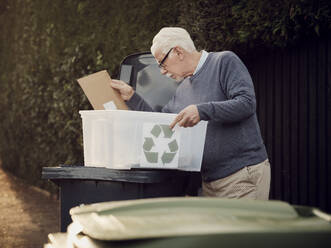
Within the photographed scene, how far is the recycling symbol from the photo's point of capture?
3.64 m

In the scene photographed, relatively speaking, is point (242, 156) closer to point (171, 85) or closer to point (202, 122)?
point (202, 122)

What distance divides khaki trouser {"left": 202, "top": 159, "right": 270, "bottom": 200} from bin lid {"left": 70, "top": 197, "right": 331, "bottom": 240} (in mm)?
1284

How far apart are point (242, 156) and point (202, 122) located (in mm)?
319

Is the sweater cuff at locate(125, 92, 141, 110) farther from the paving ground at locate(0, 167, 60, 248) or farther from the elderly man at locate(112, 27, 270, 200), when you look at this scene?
the paving ground at locate(0, 167, 60, 248)

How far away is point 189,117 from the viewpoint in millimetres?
3420

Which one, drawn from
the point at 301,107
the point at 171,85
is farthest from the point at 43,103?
the point at 301,107

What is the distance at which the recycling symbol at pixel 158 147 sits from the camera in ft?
11.9

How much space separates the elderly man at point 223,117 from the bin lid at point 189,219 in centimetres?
118

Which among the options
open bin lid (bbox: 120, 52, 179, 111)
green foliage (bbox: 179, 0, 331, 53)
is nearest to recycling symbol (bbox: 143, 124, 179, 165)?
open bin lid (bbox: 120, 52, 179, 111)

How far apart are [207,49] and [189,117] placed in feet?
9.85

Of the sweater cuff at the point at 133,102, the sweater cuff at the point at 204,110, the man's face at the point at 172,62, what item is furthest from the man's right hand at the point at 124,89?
the sweater cuff at the point at 204,110

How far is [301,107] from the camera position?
5.72m

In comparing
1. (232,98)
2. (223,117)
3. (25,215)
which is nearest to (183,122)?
(223,117)

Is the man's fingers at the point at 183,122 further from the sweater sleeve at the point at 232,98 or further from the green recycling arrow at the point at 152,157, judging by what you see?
the green recycling arrow at the point at 152,157
